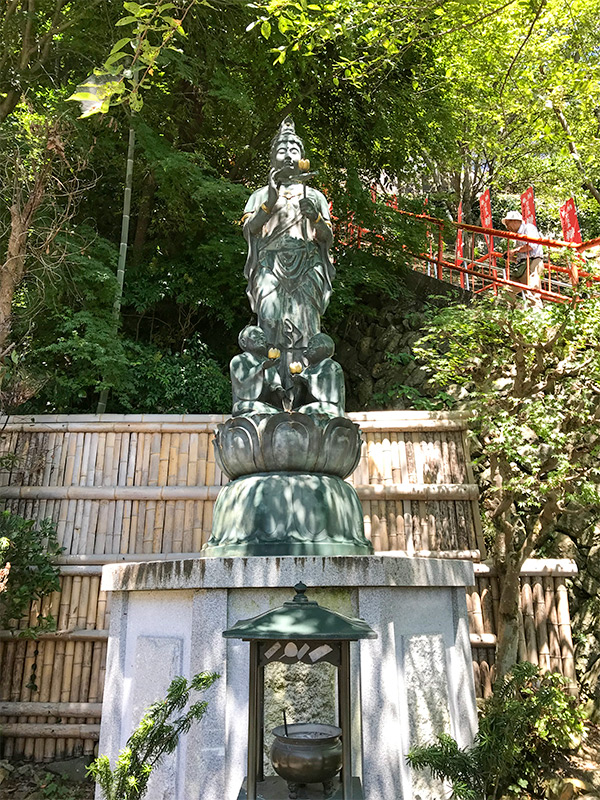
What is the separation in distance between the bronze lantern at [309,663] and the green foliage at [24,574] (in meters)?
3.72

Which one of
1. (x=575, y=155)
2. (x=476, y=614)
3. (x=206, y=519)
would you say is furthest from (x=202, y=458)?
(x=575, y=155)

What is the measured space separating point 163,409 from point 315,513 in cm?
509

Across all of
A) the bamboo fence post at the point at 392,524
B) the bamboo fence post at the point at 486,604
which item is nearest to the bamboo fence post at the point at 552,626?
the bamboo fence post at the point at 486,604

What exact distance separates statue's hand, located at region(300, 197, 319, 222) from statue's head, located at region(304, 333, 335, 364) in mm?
958

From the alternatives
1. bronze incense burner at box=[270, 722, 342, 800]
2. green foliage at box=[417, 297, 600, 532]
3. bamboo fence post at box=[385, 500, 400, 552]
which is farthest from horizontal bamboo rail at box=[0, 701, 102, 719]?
green foliage at box=[417, 297, 600, 532]

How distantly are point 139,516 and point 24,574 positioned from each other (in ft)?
3.73

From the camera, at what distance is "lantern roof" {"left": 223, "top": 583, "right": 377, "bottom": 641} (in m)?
2.47

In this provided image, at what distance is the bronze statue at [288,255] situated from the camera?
4.86 meters

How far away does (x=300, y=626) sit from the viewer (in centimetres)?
251

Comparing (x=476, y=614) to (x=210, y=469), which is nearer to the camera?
(x=476, y=614)

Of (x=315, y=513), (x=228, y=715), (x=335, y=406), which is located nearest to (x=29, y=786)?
(x=228, y=715)

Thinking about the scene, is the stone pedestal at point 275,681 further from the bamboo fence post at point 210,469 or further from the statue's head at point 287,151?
the statue's head at point 287,151

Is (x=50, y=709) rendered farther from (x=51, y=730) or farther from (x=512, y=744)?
(x=512, y=744)

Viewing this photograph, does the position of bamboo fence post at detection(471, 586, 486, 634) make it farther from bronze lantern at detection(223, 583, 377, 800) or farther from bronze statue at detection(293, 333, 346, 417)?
bronze lantern at detection(223, 583, 377, 800)
